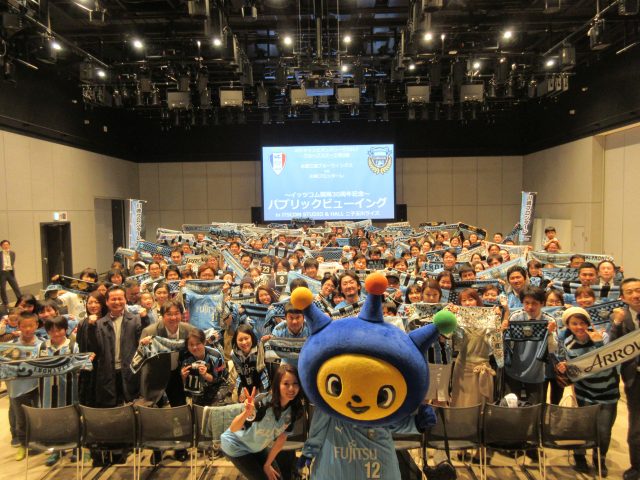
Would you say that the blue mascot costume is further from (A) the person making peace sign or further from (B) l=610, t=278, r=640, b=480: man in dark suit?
(B) l=610, t=278, r=640, b=480: man in dark suit

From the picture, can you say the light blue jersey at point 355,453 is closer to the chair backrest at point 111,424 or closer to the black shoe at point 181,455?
the chair backrest at point 111,424

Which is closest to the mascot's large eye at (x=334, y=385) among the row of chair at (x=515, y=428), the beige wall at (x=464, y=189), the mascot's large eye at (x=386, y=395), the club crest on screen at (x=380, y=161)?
the mascot's large eye at (x=386, y=395)

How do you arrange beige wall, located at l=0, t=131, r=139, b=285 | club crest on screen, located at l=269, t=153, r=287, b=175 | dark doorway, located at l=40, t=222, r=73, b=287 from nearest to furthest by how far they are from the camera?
beige wall, located at l=0, t=131, r=139, b=285, dark doorway, located at l=40, t=222, r=73, b=287, club crest on screen, located at l=269, t=153, r=287, b=175

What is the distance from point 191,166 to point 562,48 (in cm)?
1729

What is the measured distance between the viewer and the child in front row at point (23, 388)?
4.87 m

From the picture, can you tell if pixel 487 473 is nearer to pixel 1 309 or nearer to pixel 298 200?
pixel 1 309

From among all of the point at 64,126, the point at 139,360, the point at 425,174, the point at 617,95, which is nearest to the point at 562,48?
the point at 617,95

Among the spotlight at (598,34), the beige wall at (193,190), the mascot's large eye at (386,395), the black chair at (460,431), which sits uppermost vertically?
the spotlight at (598,34)

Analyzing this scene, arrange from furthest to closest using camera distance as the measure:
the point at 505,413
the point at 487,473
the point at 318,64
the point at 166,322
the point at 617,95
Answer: the point at 617,95 → the point at 318,64 → the point at 166,322 → the point at 487,473 → the point at 505,413

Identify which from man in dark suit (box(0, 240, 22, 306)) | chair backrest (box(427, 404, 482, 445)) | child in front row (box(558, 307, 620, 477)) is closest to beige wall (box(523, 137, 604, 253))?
child in front row (box(558, 307, 620, 477))

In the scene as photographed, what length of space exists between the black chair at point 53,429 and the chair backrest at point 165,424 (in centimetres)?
60

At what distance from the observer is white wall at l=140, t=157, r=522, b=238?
23.8 metres

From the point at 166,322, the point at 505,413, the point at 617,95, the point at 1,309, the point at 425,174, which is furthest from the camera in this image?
the point at 425,174

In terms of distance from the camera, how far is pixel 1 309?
30.9 ft
